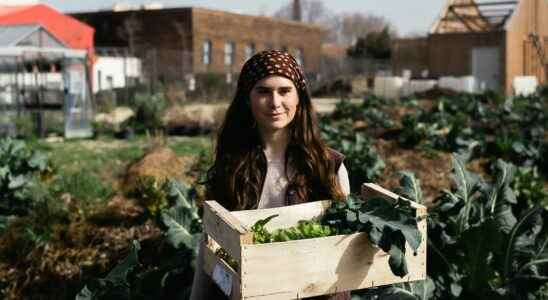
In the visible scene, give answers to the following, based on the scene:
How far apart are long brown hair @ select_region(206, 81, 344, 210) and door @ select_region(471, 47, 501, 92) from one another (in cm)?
3125

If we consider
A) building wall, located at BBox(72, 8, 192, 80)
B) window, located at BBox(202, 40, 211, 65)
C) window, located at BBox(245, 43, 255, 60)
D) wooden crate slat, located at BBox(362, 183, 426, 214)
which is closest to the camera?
wooden crate slat, located at BBox(362, 183, 426, 214)

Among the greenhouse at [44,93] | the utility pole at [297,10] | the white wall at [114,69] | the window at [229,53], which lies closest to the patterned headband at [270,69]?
the greenhouse at [44,93]

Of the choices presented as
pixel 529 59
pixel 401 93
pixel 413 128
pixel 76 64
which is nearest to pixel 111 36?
A: pixel 401 93

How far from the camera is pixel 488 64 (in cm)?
3359

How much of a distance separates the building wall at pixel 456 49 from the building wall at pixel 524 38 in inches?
24.5

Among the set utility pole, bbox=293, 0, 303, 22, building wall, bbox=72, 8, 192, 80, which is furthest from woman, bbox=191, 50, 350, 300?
utility pole, bbox=293, 0, 303, 22

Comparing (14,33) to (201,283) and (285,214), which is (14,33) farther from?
(285,214)

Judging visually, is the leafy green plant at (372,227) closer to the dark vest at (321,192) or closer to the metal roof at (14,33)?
the dark vest at (321,192)

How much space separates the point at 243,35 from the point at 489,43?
58.3 ft

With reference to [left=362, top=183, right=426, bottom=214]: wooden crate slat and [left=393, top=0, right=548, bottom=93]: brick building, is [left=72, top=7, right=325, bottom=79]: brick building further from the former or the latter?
[left=362, top=183, right=426, bottom=214]: wooden crate slat

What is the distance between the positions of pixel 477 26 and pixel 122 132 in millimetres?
25887

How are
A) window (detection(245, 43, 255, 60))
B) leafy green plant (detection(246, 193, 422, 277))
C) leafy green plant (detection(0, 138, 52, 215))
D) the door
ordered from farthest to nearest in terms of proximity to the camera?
1. window (detection(245, 43, 255, 60))
2. the door
3. leafy green plant (detection(0, 138, 52, 215))
4. leafy green plant (detection(246, 193, 422, 277))

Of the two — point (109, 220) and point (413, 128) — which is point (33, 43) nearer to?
point (413, 128)

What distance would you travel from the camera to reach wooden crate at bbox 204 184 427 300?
2.84m
